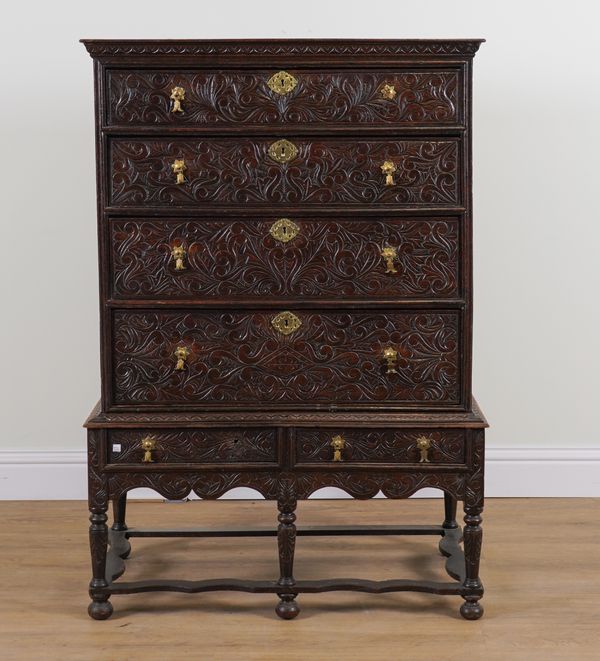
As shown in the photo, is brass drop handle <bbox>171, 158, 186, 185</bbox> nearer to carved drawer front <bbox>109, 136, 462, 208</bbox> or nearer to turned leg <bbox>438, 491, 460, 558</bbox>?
carved drawer front <bbox>109, 136, 462, 208</bbox>

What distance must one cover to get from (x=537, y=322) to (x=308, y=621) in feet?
6.04

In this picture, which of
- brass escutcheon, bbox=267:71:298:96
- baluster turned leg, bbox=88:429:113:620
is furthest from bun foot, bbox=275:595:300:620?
brass escutcheon, bbox=267:71:298:96

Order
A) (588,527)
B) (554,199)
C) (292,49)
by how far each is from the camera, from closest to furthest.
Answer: (292,49)
(588,527)
(554,199)

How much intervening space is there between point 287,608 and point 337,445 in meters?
0.57

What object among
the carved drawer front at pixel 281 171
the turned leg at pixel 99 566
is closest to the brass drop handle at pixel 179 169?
the carved drawer front at pixel 281 171

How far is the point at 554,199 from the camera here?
4391 mm

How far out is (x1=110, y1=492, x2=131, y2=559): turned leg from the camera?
3758 mm

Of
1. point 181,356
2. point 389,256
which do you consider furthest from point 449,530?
point 181,356

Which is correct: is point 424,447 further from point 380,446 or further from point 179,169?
point 179,169

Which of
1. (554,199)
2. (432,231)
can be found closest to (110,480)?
(432,231)

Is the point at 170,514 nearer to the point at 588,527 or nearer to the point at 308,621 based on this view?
the point at 308,621

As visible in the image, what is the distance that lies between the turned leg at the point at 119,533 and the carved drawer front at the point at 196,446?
1.54ft

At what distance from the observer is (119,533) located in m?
3.81

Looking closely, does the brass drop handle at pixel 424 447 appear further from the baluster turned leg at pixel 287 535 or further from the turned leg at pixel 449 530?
the turned leg at pixel 449 530
